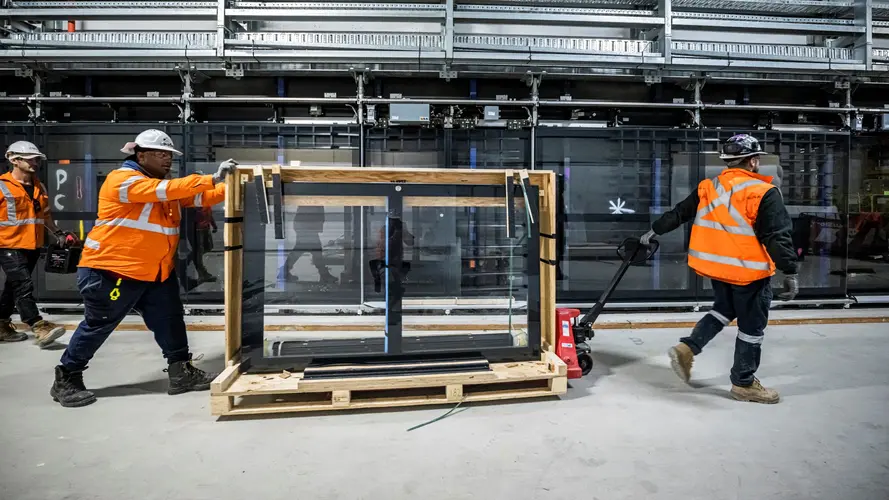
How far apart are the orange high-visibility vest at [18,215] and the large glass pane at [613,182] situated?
5.51 meters

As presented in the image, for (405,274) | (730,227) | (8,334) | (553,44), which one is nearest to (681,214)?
(730,227)

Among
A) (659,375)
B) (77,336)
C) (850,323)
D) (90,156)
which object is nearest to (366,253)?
(77,336)

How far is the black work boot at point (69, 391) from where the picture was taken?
10.9 ft

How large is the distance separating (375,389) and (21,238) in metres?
4.18

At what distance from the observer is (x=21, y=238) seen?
4.87m

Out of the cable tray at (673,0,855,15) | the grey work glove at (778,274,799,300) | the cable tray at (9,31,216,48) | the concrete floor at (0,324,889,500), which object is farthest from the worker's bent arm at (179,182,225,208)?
the cable tray at (673,0,855,15)

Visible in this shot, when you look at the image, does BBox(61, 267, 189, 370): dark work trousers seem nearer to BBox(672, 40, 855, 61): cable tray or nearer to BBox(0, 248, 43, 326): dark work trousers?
BBox(0, 248, 43, 326): dark work trousers

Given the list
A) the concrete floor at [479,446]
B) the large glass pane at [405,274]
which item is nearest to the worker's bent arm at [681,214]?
the large glass pane at [405,274]

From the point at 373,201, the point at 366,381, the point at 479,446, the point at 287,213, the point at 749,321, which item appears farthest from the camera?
the point at 287,213

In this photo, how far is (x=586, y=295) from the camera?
6336 mm

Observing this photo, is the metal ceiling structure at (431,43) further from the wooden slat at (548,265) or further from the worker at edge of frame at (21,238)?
the wooden slat at (548,265)

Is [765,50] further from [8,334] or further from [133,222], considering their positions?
[8,334]

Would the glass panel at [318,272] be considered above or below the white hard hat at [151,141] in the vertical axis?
below

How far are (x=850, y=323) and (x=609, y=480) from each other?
5.37 m
